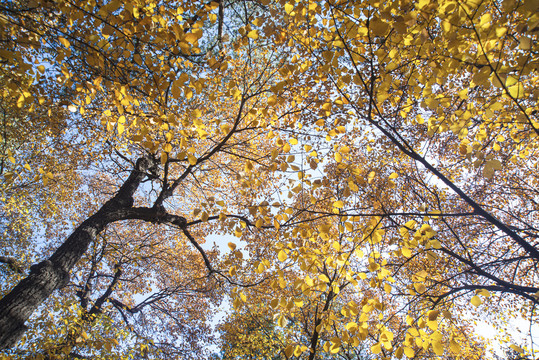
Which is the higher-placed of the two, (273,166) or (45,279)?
(273,166)

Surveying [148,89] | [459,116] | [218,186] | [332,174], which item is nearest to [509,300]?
[332,174]

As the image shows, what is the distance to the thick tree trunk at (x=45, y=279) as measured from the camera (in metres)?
3.28

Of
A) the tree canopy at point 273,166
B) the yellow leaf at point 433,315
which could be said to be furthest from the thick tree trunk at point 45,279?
the yellow leaf at point 433,315

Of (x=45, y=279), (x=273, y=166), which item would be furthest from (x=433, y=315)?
(x=45, y=279)

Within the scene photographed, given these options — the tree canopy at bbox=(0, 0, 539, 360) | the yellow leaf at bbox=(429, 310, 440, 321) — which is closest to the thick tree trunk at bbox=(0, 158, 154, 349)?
the tree canopy at bbox=(0, 0, 539, 360)

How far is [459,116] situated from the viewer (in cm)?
227

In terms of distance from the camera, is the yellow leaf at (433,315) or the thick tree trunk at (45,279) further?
the thick tree trunk at (45,279)

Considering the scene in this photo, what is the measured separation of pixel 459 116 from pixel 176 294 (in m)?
11.5

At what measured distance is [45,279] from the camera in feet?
12.2

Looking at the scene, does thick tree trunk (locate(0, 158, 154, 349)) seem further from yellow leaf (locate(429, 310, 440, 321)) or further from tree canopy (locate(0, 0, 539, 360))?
yellow leaf (locate(429, 310, 440, 321))

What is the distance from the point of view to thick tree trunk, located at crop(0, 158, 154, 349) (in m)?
3.28

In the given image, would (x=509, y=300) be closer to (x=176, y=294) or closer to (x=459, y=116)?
(x=459, y=116)

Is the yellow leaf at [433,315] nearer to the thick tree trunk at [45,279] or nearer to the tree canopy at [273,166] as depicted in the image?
the tree canopy at [273,166]

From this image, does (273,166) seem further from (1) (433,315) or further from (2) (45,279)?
(2) (45,279)
